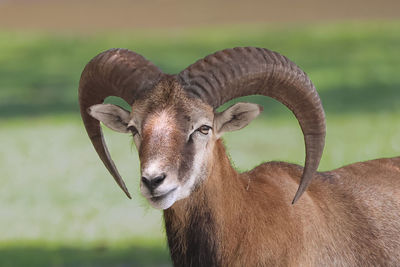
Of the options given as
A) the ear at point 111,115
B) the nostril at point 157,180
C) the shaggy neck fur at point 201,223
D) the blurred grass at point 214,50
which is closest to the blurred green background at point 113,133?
the blurred grass at point 214,50

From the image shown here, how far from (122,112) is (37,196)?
7.47 m

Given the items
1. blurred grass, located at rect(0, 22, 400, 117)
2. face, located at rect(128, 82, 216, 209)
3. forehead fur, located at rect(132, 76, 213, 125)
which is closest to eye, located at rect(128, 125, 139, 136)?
face, located at rect(128, 82, 216, 209)

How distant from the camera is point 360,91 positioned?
67.9 feet

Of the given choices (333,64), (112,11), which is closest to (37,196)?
(333,64)

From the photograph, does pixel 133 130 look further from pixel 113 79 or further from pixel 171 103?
pixel 113 79

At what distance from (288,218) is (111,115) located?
5.01 ft

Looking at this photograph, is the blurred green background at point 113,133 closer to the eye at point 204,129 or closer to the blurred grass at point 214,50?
the blurred grass at point 214,50

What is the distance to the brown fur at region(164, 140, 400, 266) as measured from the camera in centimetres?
652

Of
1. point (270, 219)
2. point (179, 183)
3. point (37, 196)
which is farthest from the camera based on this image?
point (37, 196)

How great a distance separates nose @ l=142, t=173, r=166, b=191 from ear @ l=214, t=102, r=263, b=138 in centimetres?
83

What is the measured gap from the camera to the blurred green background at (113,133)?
11.8m

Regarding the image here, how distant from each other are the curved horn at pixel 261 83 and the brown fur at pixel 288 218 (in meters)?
0.26

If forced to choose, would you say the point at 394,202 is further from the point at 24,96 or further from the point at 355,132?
the point at 24,96

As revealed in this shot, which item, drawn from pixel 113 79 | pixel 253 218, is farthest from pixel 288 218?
pixel 113 79
